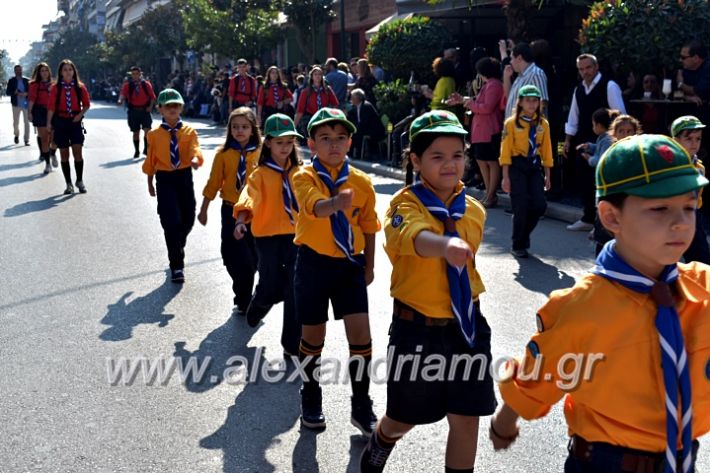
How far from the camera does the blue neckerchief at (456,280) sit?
3.36 meters

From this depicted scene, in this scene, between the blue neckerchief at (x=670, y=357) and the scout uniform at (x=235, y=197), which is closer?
the blue neckerchief at (x=670, y=357)

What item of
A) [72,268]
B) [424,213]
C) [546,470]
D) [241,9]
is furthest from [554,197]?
[241,9]

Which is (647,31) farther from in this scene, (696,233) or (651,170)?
(651,170)

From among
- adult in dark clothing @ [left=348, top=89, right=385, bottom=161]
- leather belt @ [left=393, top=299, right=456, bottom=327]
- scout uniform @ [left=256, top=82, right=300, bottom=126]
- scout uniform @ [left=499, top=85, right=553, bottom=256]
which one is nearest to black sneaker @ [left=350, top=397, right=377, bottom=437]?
leather belt @ [left=393, top=299, right=456, bottom=327]

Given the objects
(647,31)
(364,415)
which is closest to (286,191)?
(364,415)

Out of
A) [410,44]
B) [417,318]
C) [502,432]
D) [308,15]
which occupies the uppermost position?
[308,15]

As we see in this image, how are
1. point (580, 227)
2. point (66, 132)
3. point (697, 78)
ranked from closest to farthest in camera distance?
1. point (580, 227)
2. point (697, 78)
3. point (66, 132)

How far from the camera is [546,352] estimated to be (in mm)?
2471

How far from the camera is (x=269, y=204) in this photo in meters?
5.43

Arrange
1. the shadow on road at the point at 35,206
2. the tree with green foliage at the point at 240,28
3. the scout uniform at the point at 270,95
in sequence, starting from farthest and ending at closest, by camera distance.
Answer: the tree with green foliage at the point at 240,28 → the scout uniform at the point at 270,95 → the shadow on road at the point at 35,206

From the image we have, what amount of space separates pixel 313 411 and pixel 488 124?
7.60m

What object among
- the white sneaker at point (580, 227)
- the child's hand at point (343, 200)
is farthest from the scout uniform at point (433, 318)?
the white sneaker at point (580, 227)

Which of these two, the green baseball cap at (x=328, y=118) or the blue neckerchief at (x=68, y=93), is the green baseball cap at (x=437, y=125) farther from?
the blue neckerchief at (x=68, y=93)

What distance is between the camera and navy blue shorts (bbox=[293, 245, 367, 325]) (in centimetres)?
446
